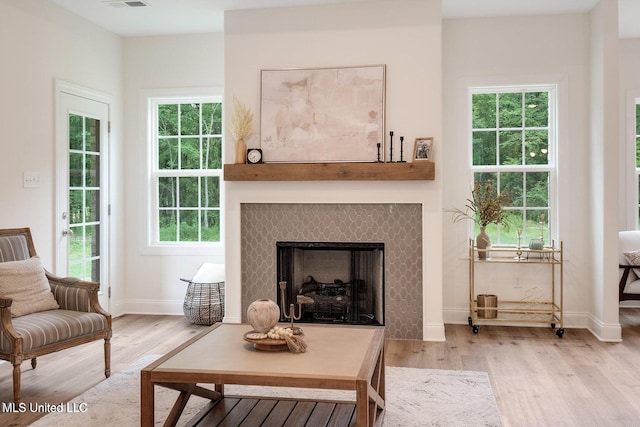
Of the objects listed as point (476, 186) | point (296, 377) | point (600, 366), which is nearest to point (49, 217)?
point (296, 377)

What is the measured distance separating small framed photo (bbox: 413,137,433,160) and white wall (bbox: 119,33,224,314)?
7.12 ft

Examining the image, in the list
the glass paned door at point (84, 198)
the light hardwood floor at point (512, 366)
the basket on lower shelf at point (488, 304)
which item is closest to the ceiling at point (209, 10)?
the glass paned door at point (84, 198)

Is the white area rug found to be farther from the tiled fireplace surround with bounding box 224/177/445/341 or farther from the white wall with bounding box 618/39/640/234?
the white wall with bounding box 618/39/640/234

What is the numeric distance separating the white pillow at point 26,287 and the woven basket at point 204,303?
162cm

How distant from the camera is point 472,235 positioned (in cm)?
561

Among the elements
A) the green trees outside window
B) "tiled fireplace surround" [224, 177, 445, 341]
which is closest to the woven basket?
"tiled fireplace surround" [224, 177, 445, 341]

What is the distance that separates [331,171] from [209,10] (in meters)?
1.80

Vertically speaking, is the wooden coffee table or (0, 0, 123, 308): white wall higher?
(0, 0, 123, 308): white wall

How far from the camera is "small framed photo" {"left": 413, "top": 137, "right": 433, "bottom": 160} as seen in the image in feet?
15.8

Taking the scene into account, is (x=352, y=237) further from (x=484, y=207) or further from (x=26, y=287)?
(x=26, y=287)

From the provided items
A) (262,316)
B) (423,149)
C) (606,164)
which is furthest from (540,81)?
(262,316)

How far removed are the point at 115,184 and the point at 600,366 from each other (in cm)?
450

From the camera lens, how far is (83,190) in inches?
210

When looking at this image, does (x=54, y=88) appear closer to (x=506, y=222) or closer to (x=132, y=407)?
(x=132, y=407)
